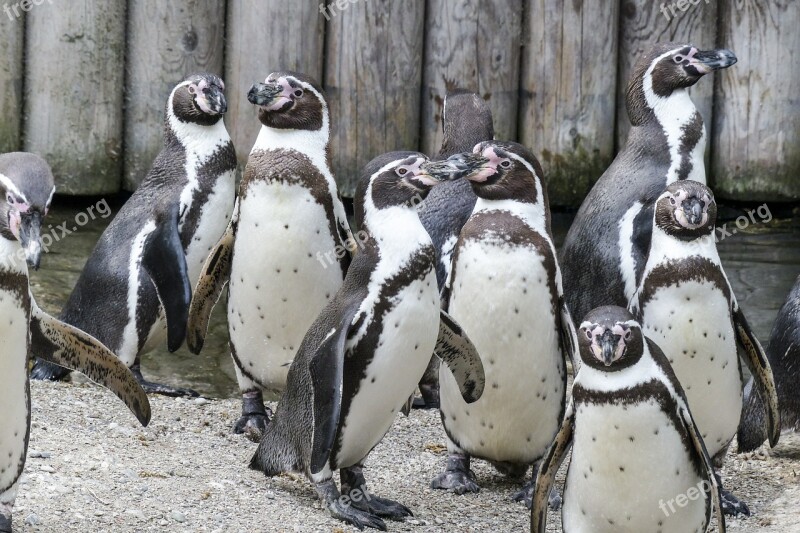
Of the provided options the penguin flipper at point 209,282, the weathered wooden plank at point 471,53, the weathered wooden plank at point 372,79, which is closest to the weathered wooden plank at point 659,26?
the weathered wooden plank at point 471,53

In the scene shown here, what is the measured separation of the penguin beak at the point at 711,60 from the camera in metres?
5.92

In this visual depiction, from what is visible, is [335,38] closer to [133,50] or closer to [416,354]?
[133,50]

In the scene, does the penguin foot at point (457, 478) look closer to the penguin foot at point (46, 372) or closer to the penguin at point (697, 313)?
the penguin at point (697, 313)

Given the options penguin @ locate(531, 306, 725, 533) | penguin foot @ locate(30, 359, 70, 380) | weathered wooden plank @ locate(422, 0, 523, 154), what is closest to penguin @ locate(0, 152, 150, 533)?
penguin @ locate(531, 306, 725, 533)

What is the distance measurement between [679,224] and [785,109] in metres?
3.38

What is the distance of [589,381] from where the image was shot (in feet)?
13.0

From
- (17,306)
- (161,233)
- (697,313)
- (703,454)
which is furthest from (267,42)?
(703,454)

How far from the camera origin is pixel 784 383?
211 inches

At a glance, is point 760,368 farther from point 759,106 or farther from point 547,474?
point 759,106

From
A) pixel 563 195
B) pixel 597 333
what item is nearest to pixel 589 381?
pixel 597 333

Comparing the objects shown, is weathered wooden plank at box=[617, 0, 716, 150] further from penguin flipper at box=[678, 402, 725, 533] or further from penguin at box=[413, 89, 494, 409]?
penguin flipper at box=[678, 402, 725, 533]

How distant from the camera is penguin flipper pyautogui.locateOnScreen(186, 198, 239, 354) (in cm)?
522

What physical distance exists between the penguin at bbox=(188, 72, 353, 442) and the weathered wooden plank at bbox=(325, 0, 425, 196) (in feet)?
7.34

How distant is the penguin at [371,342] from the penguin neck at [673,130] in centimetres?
171
